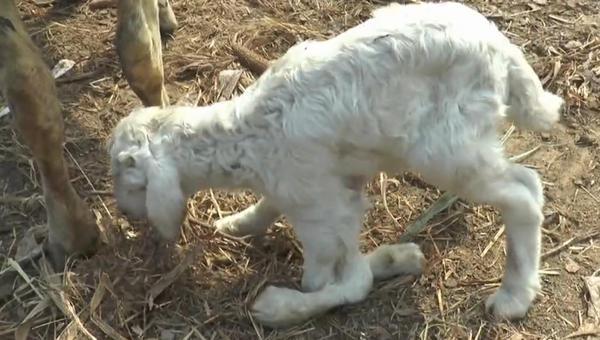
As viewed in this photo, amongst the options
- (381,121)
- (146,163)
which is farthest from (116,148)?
(381,121)

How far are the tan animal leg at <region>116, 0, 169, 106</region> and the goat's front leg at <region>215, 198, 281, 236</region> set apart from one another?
22.8 inches

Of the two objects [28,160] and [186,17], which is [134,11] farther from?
[186,17]

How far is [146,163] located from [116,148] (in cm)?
16

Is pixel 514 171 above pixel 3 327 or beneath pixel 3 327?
above

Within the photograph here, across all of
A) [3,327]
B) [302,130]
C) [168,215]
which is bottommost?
[3,327]

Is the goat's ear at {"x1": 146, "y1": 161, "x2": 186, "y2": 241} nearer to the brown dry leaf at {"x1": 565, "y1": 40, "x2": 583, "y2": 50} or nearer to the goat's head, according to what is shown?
the goat's head

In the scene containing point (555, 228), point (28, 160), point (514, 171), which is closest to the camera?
point (514, 171)

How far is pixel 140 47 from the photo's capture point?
370 centimetres

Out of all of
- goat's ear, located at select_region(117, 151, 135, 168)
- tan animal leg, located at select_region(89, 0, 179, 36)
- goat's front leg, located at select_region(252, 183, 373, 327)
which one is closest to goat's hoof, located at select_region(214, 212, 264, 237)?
goat's front leg, located at select_region(252, 183, 373, 327)

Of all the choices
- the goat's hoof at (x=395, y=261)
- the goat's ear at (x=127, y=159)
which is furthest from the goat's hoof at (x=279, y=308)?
the goat's ear at (x=127, y=159)

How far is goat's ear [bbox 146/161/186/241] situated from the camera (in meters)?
3.16

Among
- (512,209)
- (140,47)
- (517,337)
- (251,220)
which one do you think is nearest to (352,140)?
(512,209)

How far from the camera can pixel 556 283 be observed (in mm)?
3533

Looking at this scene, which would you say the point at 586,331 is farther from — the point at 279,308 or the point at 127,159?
the point at 127,159
